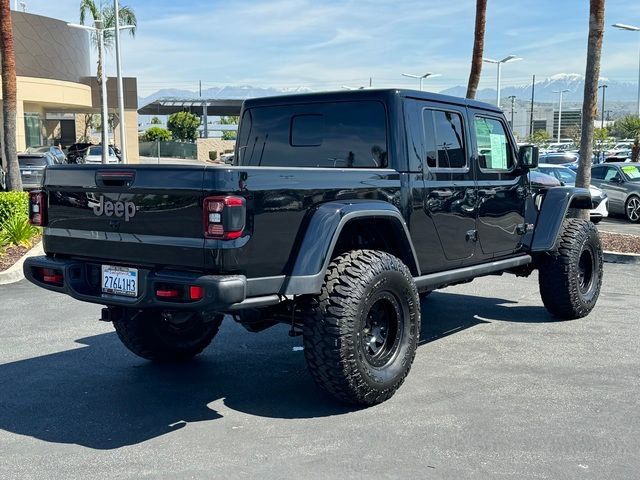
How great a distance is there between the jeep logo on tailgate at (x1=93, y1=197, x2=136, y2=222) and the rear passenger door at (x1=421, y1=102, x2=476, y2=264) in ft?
7.19

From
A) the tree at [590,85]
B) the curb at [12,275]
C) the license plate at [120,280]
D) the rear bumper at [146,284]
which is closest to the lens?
the rear bumper at [146,284]

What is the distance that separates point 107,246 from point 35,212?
0.85m

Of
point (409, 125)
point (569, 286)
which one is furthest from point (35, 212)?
point (569, 286)

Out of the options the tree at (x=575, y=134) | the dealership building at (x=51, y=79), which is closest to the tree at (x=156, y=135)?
the dealership building at (x=51, y=79)

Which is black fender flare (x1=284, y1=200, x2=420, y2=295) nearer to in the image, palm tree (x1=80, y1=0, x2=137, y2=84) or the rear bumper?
the rear bumper

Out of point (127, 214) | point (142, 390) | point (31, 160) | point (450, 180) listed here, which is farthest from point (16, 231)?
point (31, 160)

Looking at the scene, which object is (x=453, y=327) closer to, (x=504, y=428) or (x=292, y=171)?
(x=504, y=428)

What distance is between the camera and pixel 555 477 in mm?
3896

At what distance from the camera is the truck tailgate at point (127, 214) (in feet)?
14.3

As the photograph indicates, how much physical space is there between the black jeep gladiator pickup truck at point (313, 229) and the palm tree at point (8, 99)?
1026 cm

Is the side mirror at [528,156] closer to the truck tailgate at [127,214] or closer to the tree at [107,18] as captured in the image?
the truck tailgate at [127,214]

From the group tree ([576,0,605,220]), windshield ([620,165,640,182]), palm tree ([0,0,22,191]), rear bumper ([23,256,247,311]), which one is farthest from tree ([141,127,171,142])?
rear bumper ([23,256,247,311])

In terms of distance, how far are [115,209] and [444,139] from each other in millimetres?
2724

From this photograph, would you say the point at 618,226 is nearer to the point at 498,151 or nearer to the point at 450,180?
the point at 498,151
